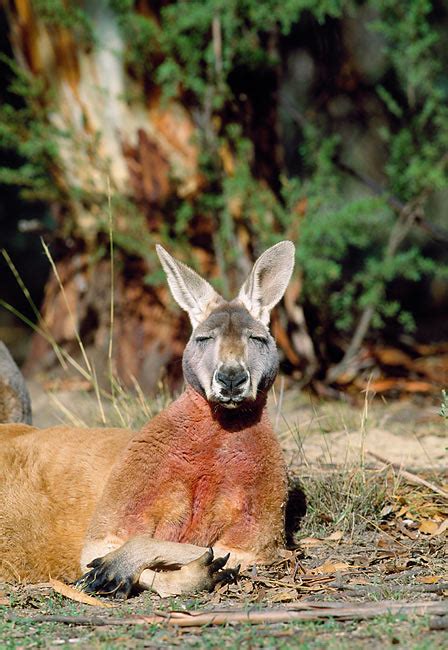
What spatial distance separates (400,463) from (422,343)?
6.81 metres

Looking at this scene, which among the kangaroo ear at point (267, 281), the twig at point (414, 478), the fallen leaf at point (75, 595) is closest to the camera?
the fallen leaf at point (75, 595)

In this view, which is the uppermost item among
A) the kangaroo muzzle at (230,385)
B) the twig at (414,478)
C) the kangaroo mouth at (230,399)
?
the kangaroo muzzle at (230,385)

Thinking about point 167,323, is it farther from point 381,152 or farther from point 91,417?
point 381,152

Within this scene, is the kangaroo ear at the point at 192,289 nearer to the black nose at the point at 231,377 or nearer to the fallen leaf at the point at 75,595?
the black nose at the point at 231,377

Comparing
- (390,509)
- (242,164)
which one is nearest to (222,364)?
(390,509)

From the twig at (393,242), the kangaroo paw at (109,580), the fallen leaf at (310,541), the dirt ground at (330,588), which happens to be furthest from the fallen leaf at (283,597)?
the twig at (393,242)

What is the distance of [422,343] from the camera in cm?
1238

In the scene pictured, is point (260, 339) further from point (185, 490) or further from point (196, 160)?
point (196, 160)

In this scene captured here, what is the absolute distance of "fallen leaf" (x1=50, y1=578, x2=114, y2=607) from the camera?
3830 millimetres

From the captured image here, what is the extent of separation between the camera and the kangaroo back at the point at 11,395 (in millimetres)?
5820

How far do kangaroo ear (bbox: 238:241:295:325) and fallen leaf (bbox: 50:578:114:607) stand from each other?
4.77ft

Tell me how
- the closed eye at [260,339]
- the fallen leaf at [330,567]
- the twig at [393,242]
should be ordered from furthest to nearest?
the twig at [393,242] < the fallen leaf at [330,567] < the closed eye at [260,339]

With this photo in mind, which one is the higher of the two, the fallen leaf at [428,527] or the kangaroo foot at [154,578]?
the kangaroo foot at [154,578]

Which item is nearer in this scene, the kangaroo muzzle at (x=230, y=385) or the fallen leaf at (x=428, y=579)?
the kangaroo muzzle at (x=230, y=385)
